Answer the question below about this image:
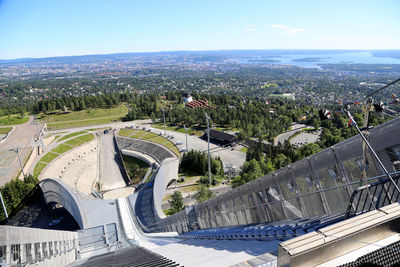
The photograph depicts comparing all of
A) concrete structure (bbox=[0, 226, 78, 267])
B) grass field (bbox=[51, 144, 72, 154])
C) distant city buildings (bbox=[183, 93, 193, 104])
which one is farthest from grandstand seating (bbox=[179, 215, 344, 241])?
distant city buildings (bbox=[183, 93, 193, 104])

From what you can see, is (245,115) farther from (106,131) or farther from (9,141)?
(9,141)

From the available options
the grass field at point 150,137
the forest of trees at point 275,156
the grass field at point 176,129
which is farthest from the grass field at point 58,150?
the forest of trees at point 275,156

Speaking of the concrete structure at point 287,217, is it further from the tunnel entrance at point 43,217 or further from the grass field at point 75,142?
Result: the grass field at point 75,142

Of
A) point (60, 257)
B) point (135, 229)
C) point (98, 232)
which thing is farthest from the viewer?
point (135, 229)

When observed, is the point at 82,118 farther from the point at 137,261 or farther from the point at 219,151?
the point at 137,261

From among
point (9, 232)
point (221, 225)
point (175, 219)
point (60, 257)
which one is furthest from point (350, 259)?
point (175, 219)

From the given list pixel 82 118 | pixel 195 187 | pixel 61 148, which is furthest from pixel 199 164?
pixel 82 118

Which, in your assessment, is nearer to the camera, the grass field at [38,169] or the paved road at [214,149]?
the grass field at [38,169]
